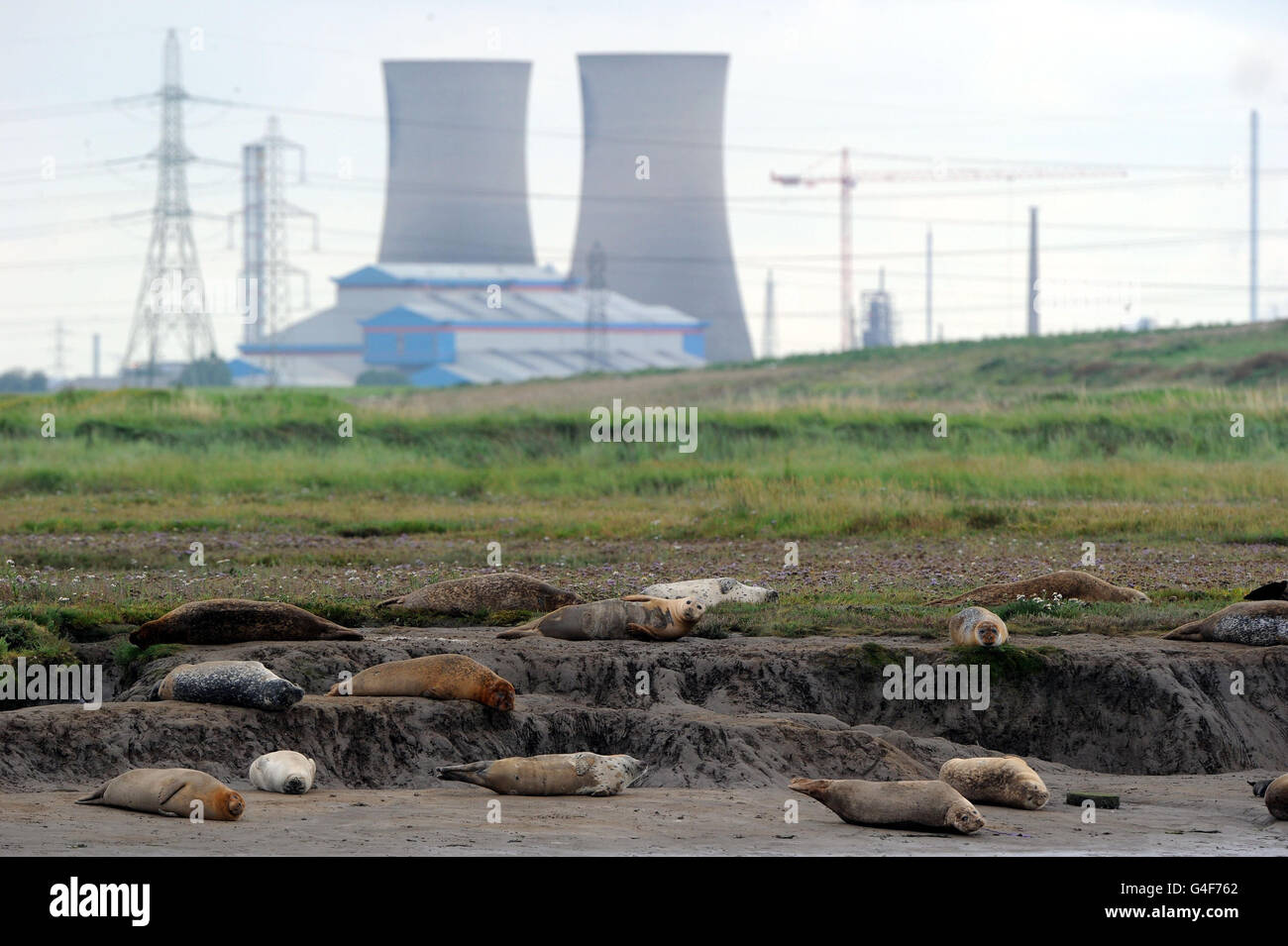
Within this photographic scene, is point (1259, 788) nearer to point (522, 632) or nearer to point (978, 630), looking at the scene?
point (978, 630)

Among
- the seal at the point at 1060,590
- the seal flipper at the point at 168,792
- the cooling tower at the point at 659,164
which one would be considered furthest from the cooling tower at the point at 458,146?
the seal flipper at the point at 168,792

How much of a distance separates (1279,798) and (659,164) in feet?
254

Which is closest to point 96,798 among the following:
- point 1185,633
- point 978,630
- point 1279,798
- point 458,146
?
point 978,630

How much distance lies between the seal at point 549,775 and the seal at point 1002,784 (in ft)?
5.13

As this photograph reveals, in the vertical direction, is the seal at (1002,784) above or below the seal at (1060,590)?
below

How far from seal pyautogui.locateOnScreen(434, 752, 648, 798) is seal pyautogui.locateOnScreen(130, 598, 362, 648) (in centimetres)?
257

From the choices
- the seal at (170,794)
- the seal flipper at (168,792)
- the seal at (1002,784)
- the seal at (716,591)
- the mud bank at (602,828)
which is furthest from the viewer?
the seal at (716,591)

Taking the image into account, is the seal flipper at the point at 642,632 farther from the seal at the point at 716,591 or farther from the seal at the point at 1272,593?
the seal at the point at 1272,593

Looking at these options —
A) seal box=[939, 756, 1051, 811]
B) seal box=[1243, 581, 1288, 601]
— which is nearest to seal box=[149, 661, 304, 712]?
seal box=[939, 756, 1051, 811]

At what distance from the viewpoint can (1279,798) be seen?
701 cm

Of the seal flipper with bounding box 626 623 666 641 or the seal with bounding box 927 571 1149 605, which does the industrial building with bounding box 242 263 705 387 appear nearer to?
the seal with bounding box 927 571 1149 605

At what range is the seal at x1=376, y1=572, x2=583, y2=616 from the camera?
11312mm

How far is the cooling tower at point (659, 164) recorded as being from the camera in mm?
80500
